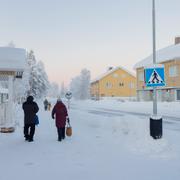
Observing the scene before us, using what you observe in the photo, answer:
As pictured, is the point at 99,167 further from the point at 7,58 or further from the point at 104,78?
the point at 104,78

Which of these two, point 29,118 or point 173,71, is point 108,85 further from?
point 29,118

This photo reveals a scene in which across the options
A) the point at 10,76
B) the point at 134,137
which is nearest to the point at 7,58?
the point at 10,76

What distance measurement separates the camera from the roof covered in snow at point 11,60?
42.1 ft

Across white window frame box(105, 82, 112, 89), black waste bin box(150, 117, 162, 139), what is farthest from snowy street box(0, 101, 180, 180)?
white window frame box(105, 82, 112, 89)

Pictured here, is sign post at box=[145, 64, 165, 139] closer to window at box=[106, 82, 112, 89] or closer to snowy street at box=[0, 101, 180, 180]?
snowy street at box=[0, 101, 180, 180]

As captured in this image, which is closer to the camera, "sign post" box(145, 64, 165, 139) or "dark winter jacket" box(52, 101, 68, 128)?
"sign post" box(145, 64, 165, 139)

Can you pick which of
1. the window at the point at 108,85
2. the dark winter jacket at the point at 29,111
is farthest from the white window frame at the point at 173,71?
the dark winter jacket at the point at 29,111

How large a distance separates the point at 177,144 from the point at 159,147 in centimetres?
126

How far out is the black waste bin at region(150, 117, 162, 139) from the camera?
9.86 meters

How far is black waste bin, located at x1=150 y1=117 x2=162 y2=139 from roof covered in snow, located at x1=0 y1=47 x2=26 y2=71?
6224 mm

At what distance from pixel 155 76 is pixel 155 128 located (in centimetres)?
188

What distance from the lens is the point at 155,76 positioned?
10.5 metres

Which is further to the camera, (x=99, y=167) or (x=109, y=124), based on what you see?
(x=109, y=124)

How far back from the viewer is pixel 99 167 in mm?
7074
